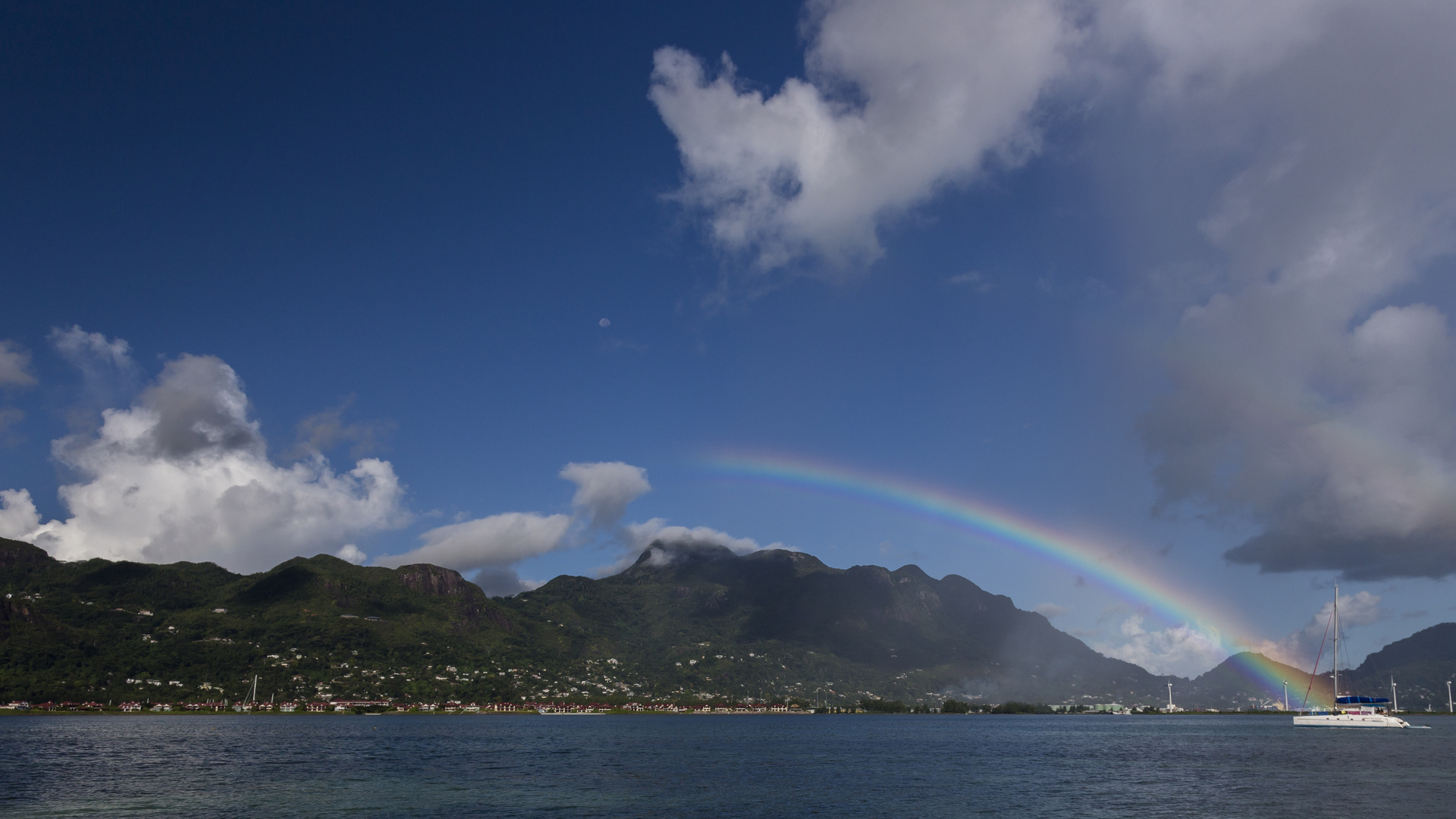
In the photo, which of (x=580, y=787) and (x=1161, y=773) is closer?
(x=580, y=787)

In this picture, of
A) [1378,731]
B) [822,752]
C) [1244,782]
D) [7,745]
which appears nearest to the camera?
[1244,782]

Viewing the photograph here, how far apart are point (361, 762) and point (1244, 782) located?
10264 cm

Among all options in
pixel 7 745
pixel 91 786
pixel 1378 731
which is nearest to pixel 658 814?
pixel 91 786

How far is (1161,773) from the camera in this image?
9619cm

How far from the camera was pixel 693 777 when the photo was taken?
3430 inches

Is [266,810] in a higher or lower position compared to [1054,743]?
higher

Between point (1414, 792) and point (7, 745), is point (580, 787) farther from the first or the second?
point (7, 745)

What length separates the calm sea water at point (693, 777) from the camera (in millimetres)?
63406

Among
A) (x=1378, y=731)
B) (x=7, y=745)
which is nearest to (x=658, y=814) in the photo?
(x=7, y=745)

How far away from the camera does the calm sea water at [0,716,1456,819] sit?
63.4m

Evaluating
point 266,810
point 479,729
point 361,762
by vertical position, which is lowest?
point 479,729

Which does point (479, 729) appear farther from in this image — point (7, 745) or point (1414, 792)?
point (1414, 792)

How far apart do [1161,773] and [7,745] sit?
161537mm

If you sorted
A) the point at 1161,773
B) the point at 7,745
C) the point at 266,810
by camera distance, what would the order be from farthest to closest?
the point at 7,745 → the point at 1161,773 → the point at 266,810
